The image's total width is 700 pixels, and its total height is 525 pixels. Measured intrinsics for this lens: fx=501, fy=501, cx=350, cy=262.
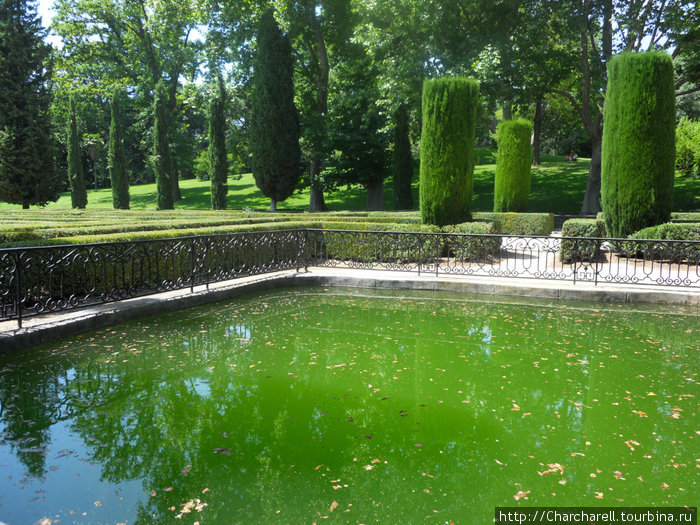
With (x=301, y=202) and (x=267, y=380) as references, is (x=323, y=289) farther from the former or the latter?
(x=301, y=202)

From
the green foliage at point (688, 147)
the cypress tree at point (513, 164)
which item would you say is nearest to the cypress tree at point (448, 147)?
the cypress tree at point (513, 164)

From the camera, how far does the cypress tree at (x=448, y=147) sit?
13.7 metres

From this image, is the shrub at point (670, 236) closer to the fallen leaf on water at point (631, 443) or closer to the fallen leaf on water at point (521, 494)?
the fallen leaf on water at point (631, 443)

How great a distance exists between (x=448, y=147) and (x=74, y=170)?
2493 centimetres

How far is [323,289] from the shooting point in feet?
33.9

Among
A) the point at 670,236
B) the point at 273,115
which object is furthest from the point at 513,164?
the point at 273,115

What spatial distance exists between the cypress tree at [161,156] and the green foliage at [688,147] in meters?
27.9

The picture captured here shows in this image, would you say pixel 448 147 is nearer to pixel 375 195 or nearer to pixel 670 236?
pixel 670 236

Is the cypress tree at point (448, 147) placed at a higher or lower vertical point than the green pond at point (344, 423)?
higher

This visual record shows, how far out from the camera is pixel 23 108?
77.4 feet

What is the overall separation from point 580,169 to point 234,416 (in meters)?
32.2

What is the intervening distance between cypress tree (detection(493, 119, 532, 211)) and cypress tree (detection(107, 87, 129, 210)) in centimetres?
2032

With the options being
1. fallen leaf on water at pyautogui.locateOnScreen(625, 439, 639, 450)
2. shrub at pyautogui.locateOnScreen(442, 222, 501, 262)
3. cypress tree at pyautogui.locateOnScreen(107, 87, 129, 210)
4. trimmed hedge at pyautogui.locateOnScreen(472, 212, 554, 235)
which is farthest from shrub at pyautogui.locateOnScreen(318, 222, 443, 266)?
cypress tree at pyautogui.locateOnScreen(107, 87, 129, 210)

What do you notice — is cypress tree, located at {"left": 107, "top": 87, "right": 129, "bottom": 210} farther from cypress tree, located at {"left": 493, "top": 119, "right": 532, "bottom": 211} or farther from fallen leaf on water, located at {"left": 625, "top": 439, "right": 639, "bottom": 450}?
fallen leaf on water, located at {"left": 625, "top": 439, "right": 639, "bottom": 450}
